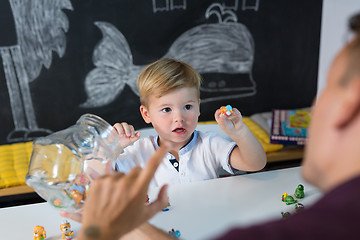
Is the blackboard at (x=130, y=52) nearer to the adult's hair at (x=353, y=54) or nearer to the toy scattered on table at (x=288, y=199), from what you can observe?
the toy scattered on table at (x=288, y=199)

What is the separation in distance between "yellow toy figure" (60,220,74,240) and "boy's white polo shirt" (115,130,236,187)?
0.44 m

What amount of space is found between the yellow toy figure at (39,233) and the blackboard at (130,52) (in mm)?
1677

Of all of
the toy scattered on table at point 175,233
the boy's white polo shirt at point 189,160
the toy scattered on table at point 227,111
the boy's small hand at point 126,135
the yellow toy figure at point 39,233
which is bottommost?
the boy's white polo shirt at point 189,160

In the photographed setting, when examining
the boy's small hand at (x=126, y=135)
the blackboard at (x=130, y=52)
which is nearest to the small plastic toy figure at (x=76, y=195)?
the boy's small hand at (x=126, y=135)

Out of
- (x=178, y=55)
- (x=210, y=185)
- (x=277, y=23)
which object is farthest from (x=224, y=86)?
(x=210, y=185)

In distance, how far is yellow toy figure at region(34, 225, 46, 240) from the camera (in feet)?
3.00

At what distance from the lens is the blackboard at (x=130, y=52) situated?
2.37 metres

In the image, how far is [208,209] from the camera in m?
1.02

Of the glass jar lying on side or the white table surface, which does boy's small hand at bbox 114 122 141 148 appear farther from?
the glass jar lying on side

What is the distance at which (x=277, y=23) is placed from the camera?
2732 millimetres

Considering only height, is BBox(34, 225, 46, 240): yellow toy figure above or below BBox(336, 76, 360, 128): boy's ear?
below

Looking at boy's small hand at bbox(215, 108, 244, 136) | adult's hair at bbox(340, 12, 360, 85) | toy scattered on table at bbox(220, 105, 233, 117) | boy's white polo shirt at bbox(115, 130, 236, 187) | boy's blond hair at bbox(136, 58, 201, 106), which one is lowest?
boy's white polo shirt at bbox(115, 130, 236, 187)

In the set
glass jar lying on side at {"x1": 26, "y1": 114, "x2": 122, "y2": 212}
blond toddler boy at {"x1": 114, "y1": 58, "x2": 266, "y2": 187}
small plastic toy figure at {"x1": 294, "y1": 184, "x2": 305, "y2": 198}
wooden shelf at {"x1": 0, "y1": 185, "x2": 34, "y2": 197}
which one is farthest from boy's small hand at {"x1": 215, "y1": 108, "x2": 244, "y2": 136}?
wooden shelf at {"x1": 0, "y1": 185, "x2": 34, "y2": 197}

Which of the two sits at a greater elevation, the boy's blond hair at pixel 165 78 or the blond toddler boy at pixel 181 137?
the boy's blond hair at pixel 165 78
